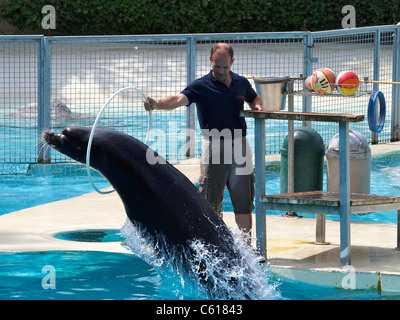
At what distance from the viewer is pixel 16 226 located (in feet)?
25.0

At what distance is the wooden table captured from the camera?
228 inches

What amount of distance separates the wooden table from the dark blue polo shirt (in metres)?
0.16

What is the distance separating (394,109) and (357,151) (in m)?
5.45

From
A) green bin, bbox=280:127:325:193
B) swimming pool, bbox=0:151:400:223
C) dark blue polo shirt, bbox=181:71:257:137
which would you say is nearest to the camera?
dark blue polo shirt, bbox=181:71:257:137

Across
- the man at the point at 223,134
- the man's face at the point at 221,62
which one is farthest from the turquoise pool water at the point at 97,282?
the man's face at the point at 221,62

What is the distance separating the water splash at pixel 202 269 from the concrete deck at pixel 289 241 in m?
0.55

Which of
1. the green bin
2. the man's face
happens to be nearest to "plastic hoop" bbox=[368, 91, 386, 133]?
the green bin

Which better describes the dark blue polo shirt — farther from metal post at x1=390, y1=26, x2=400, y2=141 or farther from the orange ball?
metal post at x1=390, y1=26, x2=400, y2=141

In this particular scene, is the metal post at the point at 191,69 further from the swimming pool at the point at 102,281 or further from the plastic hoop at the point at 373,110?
the plastic hoop at the point at 373,110

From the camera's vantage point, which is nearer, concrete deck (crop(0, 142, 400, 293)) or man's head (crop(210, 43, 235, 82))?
concrete deck (crop(0, 142, 400, 293))

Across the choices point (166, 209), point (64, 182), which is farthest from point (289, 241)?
point (64, 182)

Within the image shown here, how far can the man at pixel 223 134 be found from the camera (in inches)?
245
